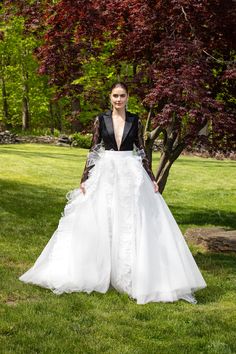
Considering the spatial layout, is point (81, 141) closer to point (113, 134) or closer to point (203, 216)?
point (203, 216)

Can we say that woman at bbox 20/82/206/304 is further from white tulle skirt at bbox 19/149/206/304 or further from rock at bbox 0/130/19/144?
rock at bbox 0/130/19/144

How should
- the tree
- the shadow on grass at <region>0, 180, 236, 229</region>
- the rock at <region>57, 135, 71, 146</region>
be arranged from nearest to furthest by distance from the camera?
the tree → the shadow on grass at <region>0, 180, 236, 229</region> → the rock at <region>57, 135, 71, 146</region>

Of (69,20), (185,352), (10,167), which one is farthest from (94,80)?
(10,167)

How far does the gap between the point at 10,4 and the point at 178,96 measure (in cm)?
412

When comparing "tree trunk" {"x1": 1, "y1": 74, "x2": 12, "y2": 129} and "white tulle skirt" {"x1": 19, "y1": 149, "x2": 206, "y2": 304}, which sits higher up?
"white tulle skirt" {"x1": 19, "y1": 149, "x2": 206, "y2": 304}

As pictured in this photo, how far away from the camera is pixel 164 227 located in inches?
260

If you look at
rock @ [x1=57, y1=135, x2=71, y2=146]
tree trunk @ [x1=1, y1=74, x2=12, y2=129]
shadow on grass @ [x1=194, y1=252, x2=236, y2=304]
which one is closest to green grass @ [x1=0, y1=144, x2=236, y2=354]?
shadow on grass @ [x1=194, y1=252, x2=236, y2=304]

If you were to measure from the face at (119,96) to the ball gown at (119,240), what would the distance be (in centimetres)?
23

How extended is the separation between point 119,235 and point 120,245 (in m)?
0.12

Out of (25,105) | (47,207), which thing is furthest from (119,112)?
(25,105)

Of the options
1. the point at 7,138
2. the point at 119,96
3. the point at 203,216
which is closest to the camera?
the point at 119,96

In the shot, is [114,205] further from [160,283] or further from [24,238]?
[24,238]

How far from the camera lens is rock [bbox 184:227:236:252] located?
9.71 metres

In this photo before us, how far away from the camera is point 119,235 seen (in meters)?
6.60
